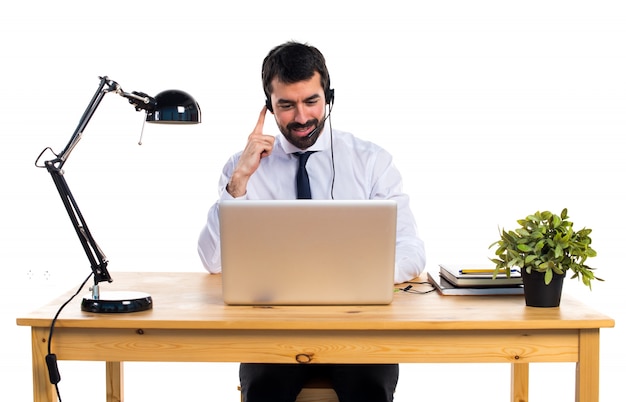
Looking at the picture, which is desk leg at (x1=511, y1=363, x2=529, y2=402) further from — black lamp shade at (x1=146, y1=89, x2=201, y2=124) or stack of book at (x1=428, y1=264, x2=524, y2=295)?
black lamp shade at (x1=146, y1=89, x2=201, y2=124)

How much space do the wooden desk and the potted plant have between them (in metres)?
0.08

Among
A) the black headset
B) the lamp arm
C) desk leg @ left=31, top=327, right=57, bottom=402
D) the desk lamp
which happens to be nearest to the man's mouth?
the black headset

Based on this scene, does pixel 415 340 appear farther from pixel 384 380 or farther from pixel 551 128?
pixel 551 128

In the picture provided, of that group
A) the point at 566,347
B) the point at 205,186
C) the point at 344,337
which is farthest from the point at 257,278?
the point at 205,186

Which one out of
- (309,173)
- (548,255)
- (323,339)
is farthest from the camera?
(309,173)

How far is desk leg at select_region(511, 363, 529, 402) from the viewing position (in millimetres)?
2791

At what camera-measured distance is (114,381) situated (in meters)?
2.87

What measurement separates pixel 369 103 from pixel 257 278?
1.77m

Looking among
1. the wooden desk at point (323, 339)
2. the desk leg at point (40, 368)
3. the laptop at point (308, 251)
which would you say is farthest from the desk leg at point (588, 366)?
the desk leg at point (40, 368)

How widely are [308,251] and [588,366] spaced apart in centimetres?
78

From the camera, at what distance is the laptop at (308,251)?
6.89 ft

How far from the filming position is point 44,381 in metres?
2.11

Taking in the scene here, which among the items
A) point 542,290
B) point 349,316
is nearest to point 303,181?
point 349,316

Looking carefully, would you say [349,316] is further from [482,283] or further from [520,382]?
[520,382]
